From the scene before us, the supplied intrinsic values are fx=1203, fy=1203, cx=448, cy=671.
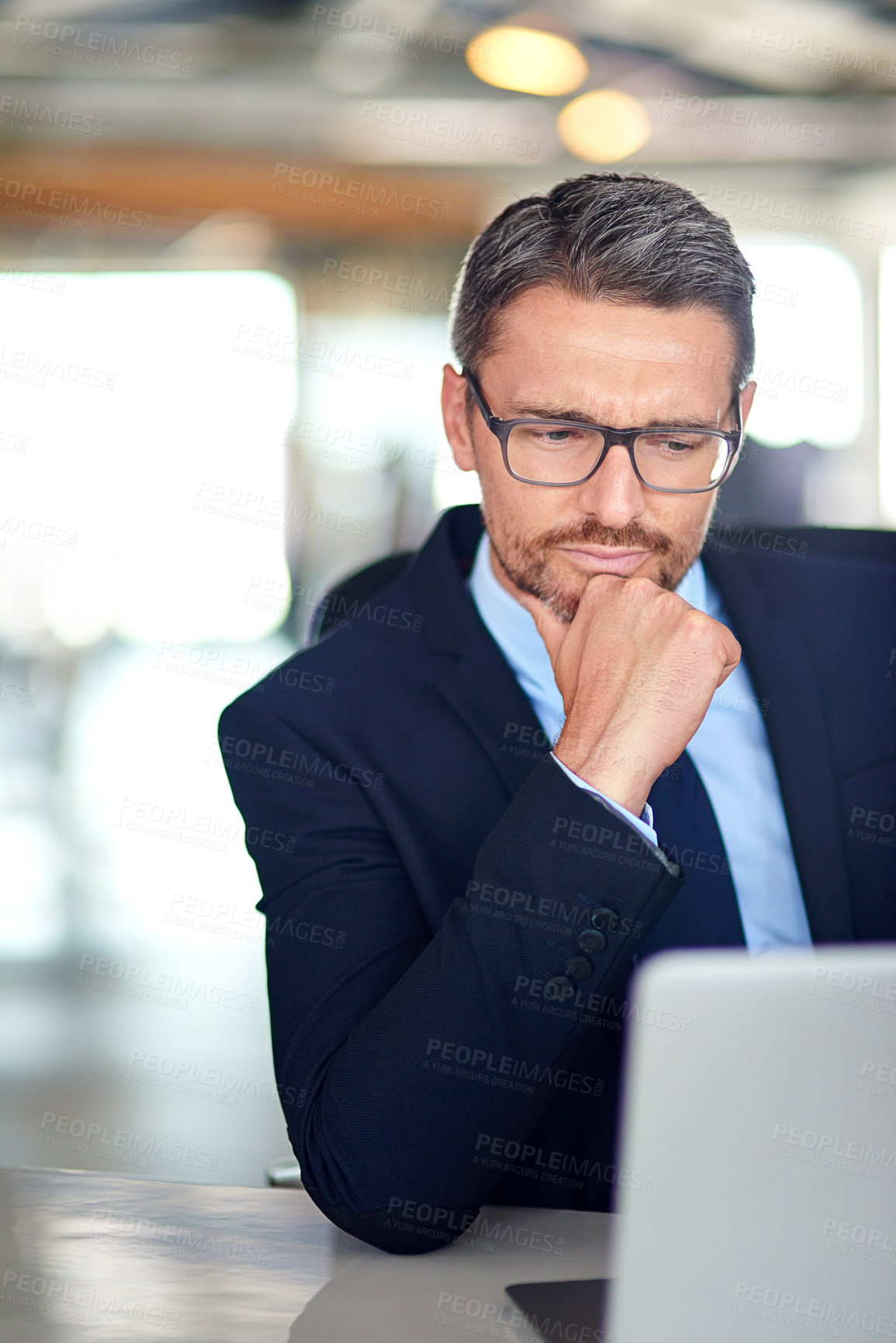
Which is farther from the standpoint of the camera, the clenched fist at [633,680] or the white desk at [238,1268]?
the clenched fist at [633,680]

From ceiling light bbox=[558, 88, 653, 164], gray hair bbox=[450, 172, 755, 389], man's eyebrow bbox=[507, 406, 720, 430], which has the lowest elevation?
man's eyebrow bbox=[507, 406, 720, 430]

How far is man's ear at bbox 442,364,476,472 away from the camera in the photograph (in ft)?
5.24

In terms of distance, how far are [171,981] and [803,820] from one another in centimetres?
342

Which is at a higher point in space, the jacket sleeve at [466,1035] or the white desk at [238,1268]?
the jacket sleeve at [466,1035]

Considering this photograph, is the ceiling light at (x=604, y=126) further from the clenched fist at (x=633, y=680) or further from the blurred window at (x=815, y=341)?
the clenched fist at (x=633, y=680)

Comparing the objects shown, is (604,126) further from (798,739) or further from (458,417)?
(798,739)

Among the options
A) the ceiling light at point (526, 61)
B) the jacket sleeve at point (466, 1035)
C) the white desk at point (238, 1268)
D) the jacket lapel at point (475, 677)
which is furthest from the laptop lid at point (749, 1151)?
the ceiling light at point (526, 61)

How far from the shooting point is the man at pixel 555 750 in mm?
1115

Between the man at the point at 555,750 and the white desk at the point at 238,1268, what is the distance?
6cm

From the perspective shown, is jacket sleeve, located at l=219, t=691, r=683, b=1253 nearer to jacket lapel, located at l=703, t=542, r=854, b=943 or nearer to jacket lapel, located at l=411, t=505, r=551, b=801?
jacket lapel, located at l=411, t=505, r=551, b=801

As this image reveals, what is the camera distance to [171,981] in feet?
14.6

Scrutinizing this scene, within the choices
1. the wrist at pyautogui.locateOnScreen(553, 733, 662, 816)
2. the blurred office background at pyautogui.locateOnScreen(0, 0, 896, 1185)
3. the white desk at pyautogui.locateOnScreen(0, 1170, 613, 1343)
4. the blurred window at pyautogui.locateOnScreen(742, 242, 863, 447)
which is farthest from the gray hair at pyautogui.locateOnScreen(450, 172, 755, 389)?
the blurred window at pyautogui.locateOnScreen(742, 242, 863, 447)

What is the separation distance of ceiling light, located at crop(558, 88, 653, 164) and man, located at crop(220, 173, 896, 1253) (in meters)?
5.08

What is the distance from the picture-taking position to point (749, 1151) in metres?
0.63
